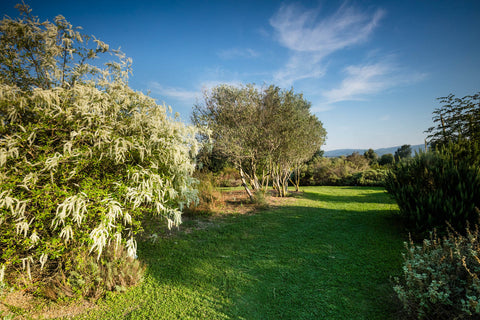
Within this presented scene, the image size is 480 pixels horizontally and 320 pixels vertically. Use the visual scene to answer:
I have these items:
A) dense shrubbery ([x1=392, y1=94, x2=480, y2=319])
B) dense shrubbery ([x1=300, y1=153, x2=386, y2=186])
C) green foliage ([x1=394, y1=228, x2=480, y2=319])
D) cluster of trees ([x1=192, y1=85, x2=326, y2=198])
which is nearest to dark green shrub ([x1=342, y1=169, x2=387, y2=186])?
dense shrubbery ([x1=300, y1=153, x2=386, y2=186])

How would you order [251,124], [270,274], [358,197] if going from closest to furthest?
1. [270,274]
2. [251,124]
3. [358,197]

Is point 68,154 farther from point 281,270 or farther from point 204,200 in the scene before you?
point 204,200

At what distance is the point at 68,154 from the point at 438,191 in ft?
28.5

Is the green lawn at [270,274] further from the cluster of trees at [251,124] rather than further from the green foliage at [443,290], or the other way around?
the cluster of trees at [251,124]

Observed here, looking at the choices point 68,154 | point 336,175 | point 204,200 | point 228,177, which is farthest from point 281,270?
point 336,175

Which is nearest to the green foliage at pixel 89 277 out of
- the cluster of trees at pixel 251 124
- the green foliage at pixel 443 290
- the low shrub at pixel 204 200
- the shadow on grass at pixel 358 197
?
the green foliage at pixel 443 290

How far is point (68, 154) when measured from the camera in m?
3.23

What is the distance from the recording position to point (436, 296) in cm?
253

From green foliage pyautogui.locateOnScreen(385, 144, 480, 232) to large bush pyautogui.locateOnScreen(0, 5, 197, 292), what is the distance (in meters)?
6.56

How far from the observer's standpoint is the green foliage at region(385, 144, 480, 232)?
512 cm

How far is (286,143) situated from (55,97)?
1006 centimetres

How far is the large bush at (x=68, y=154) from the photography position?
2979 mm

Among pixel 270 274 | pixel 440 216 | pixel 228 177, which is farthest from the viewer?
pixel 228 177

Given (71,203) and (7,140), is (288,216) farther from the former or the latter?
(7,140)
